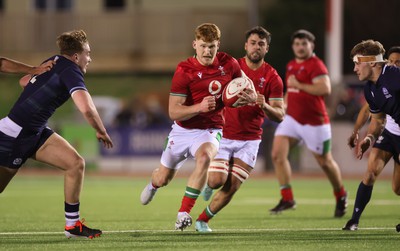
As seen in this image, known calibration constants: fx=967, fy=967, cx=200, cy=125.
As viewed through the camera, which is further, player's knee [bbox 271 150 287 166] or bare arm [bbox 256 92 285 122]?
player's knee [bbox 271 150 287 166]

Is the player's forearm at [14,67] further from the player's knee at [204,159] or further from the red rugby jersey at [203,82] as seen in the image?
the player's knee at [204,159]

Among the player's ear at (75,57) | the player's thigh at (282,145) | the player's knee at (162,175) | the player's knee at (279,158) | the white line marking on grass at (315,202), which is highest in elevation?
the player's ear at (75,57)

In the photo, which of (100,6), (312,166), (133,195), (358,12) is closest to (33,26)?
(100,6)

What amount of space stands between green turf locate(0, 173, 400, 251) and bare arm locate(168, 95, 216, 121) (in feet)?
4.34

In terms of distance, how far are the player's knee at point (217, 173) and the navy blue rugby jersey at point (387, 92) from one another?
6.11 ft

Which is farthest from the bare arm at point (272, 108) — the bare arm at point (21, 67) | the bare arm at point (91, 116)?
the bare arm at point (21, 67)

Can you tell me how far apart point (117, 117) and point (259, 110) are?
17.5 meters

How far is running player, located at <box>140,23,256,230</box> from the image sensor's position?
10609 mm

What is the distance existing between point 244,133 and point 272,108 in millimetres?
793

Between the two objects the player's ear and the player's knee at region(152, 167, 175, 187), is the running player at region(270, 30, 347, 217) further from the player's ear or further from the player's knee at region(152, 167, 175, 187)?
the player's ear

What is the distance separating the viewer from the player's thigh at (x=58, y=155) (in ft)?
32.8

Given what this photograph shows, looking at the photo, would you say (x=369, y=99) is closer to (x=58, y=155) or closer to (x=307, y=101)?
(x=58, y=155)

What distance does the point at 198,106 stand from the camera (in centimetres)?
1044

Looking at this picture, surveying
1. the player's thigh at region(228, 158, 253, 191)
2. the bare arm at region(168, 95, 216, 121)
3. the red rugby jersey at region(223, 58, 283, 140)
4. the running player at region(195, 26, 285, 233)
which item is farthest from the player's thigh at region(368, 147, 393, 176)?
the bare arm at region(168, 95, 216, 121)
